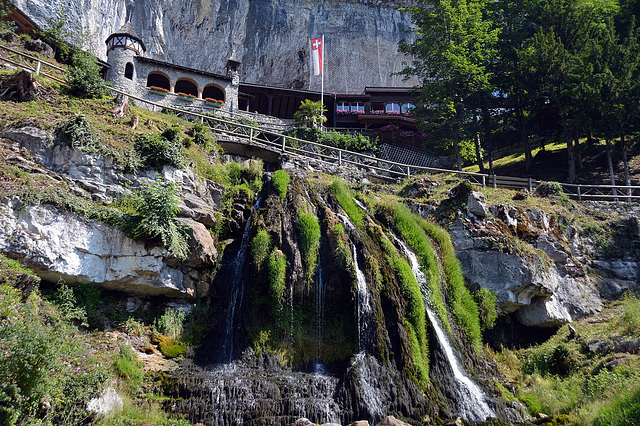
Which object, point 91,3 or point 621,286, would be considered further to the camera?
point 91,3

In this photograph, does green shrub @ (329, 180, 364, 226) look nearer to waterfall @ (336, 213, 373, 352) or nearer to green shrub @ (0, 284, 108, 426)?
waterfall @ (336, 213, 373, 352)

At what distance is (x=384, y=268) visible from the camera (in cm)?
1452

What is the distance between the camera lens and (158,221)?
1330cm

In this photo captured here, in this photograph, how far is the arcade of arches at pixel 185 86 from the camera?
35303 mm

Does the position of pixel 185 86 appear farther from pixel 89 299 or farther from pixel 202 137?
pixel 89 299

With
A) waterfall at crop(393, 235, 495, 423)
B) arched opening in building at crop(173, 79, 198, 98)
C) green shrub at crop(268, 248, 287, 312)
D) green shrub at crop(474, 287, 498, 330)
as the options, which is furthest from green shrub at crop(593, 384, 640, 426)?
arched opening in building at crop(173, 79, 198, 98)

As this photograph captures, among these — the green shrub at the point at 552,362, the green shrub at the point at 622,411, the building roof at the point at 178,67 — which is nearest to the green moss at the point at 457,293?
the green shrub at the point at 552,362

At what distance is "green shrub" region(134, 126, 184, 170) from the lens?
15219 mm

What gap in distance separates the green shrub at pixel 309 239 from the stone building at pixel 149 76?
18984 millimetres

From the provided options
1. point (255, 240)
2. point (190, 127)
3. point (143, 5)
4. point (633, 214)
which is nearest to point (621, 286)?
point (633, 214)

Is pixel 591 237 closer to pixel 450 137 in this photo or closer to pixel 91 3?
pixel 450 137

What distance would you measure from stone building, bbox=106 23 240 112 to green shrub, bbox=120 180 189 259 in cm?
1870

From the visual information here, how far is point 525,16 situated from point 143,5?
101ft

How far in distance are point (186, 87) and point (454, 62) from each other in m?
21.3
